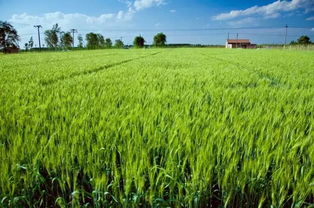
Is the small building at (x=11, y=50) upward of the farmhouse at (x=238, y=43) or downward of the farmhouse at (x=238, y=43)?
downward

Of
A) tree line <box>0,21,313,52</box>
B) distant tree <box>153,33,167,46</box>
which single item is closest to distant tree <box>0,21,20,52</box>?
tree line <box>0,21,313,52</box>

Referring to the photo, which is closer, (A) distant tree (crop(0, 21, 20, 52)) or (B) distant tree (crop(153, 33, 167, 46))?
(A) distant tree (crop(0, 21, 20, 52))

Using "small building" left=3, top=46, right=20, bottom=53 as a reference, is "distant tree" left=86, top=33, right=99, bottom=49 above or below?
above

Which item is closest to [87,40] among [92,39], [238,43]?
[92,39]

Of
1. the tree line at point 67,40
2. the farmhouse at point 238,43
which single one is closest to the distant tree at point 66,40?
the tree line at point 67,40

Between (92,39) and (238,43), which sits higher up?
(92,39)

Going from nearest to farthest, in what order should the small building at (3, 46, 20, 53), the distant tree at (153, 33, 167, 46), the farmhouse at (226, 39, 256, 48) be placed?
1. the small building at (3, 46, 20, 53)
2. the farmhouse at (226, 39, 256, 48)
3. the distant tree at (153, 33, 167, 46)

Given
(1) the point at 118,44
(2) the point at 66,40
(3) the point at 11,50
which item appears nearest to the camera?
(3) the point at 11,50

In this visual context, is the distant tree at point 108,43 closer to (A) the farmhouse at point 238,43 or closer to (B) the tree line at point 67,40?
(B) the tree line at point 67,40

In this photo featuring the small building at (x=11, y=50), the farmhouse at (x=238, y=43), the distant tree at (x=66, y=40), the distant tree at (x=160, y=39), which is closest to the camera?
the small building at (x=11, y=50)

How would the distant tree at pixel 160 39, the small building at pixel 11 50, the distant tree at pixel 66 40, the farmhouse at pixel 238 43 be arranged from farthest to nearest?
1. the distant tree at pixel 160 39
2. the farmhouse at pixel 238 43
3. the distant tree at pixel 66 40
4. the small building at pixel 11 50

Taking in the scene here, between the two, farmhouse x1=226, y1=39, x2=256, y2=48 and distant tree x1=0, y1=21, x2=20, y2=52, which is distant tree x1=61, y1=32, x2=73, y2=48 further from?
farmhouse x1=226, y1=39, x2=256, y2=48

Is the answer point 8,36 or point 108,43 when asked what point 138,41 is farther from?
point 8,36

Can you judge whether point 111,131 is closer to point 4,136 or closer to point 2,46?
point 4,136
